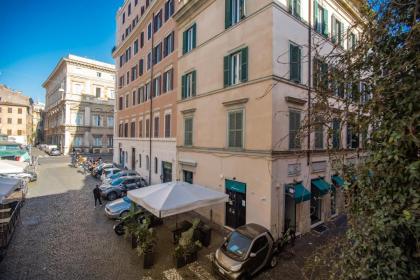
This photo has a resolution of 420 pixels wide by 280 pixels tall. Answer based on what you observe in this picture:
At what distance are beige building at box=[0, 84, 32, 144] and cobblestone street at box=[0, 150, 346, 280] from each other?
6612 cm

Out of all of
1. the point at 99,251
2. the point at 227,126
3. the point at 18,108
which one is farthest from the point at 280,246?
the point at 18,108

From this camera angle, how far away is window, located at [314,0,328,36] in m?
12.6

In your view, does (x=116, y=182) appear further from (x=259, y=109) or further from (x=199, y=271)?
(x=259, y=109)

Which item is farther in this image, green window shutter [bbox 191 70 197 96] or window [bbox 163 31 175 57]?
window [bbox 163 31 175 57]

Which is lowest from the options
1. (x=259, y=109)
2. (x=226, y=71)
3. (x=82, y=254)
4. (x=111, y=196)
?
(x=82, y=254)

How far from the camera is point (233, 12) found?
1226cm

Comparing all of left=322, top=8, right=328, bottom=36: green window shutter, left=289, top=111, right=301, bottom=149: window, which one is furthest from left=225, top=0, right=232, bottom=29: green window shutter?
left=289, top=111, right=301, bottom=149: window

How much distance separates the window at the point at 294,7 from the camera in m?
10.9

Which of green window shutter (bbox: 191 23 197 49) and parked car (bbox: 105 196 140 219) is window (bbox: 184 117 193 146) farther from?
parked car (bbox: 105 196 140 219)

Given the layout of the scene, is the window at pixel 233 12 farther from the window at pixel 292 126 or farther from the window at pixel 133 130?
the window at pixel 133 130

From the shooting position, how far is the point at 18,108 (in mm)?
65562

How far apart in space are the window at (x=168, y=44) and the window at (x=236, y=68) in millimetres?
8348

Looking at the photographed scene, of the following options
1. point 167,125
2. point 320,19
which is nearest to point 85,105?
point 167,125

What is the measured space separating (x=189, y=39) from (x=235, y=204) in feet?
39.9
